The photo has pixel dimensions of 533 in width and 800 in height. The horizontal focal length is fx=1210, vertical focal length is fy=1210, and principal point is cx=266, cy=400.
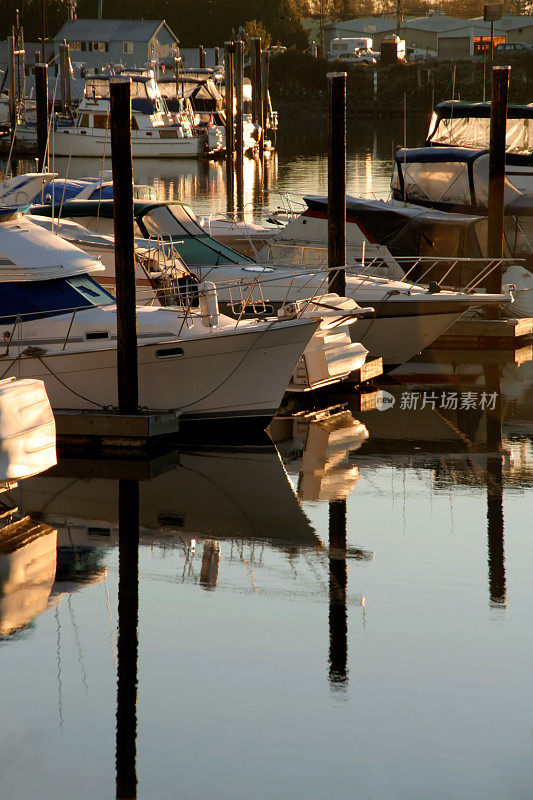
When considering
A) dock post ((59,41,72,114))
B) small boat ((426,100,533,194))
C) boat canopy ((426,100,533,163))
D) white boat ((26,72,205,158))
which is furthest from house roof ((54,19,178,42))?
boat canopy ((426,100,533,163))

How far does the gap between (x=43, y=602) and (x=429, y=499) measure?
439 centimetres

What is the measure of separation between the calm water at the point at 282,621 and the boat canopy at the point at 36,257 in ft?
7.86

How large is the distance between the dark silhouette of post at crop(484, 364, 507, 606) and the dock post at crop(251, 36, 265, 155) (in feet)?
134

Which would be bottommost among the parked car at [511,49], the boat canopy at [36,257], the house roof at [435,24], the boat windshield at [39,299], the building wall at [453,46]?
the boat windshield at [39,299]

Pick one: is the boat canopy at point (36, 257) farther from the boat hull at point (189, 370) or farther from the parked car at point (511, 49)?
the parked car at point (511, 49)

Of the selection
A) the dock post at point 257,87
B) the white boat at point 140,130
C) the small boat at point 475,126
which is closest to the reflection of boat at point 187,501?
the small boat at point 475,126

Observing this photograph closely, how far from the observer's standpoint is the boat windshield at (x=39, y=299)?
47.2ft

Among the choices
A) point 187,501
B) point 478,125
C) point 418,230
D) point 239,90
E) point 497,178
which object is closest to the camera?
point 187,501

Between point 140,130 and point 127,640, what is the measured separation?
53.9m

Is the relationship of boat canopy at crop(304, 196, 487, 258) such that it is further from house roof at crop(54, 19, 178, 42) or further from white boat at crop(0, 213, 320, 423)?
house roof at crop(54, 19, 178, 42)

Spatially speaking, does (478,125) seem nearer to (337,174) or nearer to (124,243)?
(337,174)

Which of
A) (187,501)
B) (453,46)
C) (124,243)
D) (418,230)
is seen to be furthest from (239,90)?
(453,46)

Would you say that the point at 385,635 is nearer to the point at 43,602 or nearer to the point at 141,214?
the point at 43,602

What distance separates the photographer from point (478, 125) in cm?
2919
